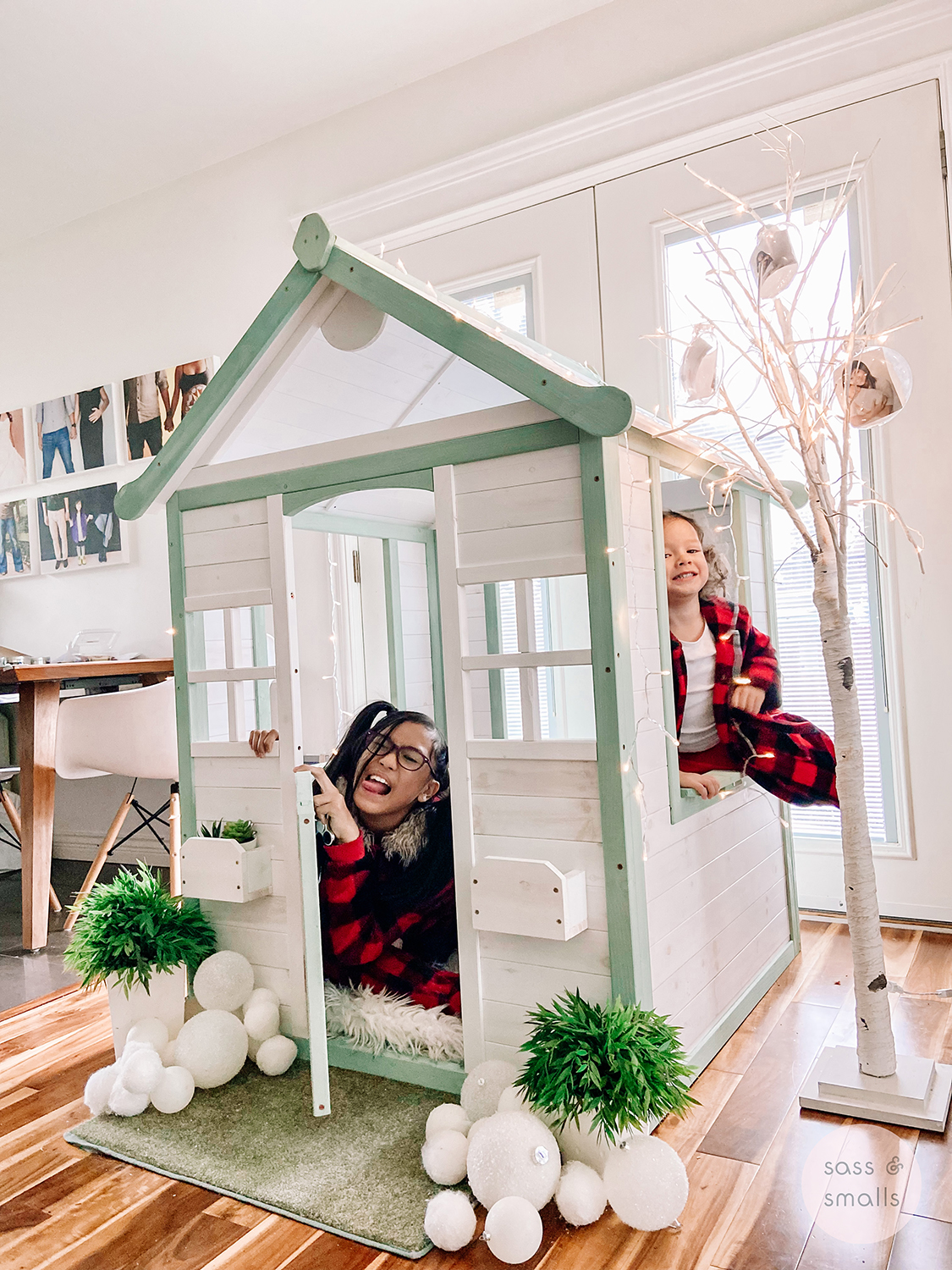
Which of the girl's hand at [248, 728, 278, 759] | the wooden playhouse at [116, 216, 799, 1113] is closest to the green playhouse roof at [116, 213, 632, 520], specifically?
the wooden playhouse at [116, 216, 799, 1113]

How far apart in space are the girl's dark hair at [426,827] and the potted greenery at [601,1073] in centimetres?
43

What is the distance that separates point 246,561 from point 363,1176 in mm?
1066

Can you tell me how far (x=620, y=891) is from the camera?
144 cm

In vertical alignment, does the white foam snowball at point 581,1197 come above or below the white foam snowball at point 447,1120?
below

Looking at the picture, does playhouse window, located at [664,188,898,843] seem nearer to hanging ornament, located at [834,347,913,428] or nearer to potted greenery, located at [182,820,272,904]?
hanging ornament, located at [834,347,913,428]

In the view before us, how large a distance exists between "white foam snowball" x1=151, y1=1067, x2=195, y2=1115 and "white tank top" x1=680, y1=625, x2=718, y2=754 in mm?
1102

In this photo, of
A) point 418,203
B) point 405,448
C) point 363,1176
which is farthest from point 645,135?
point 363,1176

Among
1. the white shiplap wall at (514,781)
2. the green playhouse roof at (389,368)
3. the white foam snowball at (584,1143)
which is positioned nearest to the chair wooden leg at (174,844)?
the green playhouse roof at (389,368)

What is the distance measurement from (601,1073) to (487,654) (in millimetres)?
701

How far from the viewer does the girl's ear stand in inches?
74.1

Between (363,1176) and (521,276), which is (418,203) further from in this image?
(363,1176)

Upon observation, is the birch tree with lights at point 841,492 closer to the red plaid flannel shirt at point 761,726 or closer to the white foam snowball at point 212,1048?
the red plaid flannel shirt at point 761,726

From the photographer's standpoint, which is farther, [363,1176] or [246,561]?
[246,561]

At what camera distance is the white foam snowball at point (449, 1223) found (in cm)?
122
